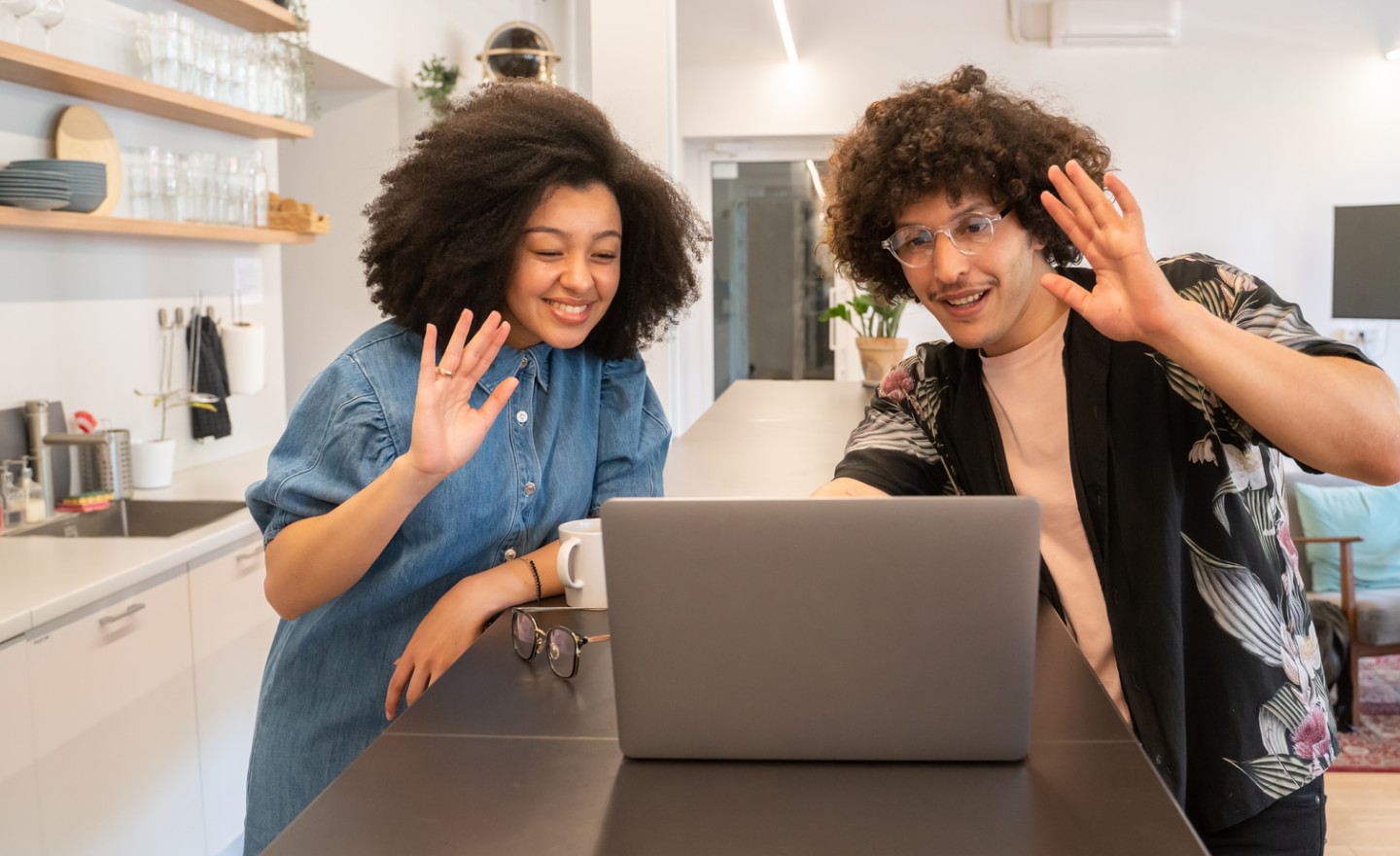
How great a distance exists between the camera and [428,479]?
1.23m

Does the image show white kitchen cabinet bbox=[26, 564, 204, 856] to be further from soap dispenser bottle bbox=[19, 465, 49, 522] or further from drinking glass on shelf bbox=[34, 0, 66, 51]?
drinking glass on shelf bbox=[34, 0, 66, 51]

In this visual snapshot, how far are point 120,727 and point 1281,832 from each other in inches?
81.6

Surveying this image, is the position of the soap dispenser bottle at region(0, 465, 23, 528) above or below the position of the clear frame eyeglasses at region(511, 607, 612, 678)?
below

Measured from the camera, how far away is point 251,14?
11.2ft

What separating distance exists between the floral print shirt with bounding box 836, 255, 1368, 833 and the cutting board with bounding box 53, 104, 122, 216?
2.49m

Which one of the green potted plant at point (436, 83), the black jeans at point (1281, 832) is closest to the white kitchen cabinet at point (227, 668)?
the black jeans at point (1281, 832)

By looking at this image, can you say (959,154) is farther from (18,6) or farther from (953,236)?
(18,6)

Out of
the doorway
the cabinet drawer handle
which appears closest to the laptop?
the cabinet drawer handle

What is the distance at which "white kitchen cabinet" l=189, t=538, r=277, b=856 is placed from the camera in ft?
8.77

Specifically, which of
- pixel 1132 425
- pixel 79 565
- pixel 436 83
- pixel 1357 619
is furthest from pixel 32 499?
pixel 1357 619

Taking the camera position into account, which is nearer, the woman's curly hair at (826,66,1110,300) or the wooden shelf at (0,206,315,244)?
the woman's curly hair at (826,66,1110,300)

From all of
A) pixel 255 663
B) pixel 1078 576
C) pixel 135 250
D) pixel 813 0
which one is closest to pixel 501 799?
pixel 1078 576

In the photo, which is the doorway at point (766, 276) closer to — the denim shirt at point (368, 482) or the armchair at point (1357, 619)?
the armchair at point (1357, 619)

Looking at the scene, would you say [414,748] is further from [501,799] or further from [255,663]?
[255,663]
